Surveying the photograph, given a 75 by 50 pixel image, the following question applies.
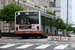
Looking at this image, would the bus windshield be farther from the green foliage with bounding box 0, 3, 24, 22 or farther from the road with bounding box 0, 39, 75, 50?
the road with bounding box 0, 39, 75, 50

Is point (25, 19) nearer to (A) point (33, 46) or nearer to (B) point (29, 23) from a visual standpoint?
(B) point (29, 23)

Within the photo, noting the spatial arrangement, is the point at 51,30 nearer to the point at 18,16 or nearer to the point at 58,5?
the point at 18,16

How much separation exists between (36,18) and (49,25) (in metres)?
5.82

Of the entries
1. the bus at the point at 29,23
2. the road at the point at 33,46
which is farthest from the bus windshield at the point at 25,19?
the road at the point at 33,46

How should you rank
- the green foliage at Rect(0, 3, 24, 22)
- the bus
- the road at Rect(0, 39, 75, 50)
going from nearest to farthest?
the road at Rect(0, 39, 75, 50), the bus, the green foliage at Rect(0, 3, 24, 22)

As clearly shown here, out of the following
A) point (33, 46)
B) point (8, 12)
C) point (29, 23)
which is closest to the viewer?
point (33, 46)

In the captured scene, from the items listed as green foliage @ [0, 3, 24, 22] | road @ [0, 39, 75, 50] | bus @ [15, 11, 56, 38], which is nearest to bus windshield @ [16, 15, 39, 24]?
bus @ [15, 11, 56, 38]

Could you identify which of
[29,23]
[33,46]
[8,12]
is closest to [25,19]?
[29,23]

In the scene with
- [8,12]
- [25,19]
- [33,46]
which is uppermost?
[8,12]

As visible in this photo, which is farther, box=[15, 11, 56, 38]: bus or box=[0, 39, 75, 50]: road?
box=[15, 11, 56, 38]: bus

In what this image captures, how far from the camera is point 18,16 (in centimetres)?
2944

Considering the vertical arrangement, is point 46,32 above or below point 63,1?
below

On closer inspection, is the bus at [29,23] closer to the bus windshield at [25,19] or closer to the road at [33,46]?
the bus windshield at [25,19]

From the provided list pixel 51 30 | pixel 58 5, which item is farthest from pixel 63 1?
pixel 51 30
